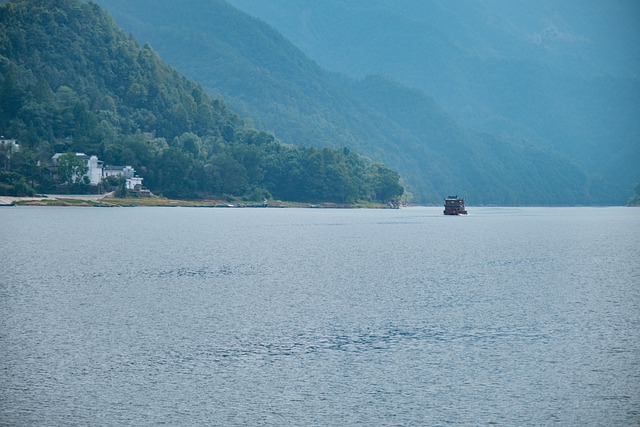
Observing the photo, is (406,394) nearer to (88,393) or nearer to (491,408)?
(491,408)

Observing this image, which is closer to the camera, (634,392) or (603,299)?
(634,392)

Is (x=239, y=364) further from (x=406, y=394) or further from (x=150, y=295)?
(x=150, y=295)

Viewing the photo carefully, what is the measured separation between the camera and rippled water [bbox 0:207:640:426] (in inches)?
1506

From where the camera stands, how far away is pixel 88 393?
131 feet

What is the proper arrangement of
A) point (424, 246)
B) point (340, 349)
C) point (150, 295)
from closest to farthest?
point (340, 349) → point (150, 295) → point (424, 246)

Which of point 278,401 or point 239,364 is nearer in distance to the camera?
point 278,401

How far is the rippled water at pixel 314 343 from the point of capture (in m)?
38.2

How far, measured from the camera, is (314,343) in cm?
5159

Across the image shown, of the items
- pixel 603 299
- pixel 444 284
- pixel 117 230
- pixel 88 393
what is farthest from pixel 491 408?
pixel 117 230

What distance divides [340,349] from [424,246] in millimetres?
90772

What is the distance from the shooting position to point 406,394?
4056 centimetres

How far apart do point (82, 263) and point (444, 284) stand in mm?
42965

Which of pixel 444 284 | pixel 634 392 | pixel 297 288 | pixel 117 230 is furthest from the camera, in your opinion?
pixel 117 230

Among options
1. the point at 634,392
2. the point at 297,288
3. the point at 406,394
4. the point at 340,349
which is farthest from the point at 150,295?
the point at 634,392
